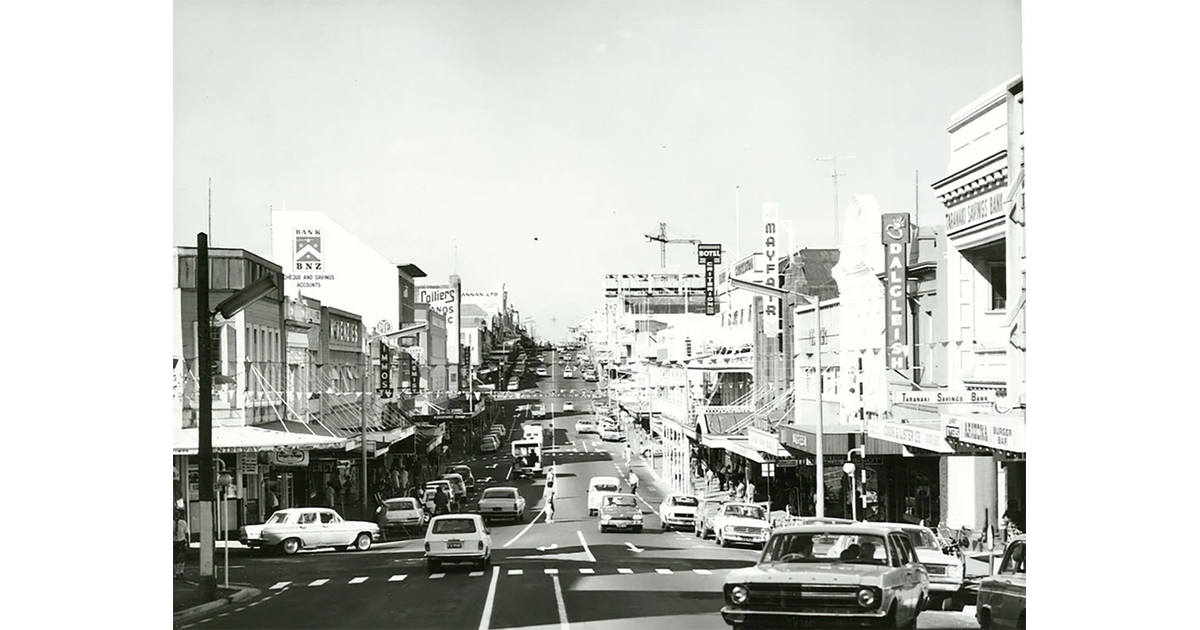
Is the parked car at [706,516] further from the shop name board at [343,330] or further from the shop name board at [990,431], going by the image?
the shop name board at [343,330]

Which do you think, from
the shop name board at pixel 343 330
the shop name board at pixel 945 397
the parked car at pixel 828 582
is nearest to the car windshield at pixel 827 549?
the parked car at pixel 828 582

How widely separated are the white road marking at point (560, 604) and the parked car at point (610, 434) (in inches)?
74.0

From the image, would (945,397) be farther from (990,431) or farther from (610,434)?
(610,434)

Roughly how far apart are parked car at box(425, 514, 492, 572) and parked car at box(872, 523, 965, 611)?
4.02 meters

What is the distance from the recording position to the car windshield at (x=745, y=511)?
11.8m

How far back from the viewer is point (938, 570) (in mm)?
10477

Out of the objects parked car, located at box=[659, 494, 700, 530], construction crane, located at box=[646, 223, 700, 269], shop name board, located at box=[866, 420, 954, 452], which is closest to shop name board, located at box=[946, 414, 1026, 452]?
shop name board, located at box=[866, 420, 954, 452]

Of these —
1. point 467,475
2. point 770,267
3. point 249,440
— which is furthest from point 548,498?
point 770,267

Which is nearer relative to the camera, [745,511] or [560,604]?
[560,604]

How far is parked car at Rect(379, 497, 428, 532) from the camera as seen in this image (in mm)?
12078

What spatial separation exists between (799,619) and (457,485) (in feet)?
14.9

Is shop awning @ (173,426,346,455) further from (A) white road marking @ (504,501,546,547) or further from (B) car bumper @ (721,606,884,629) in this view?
(B) car bumper @ (721,606,884,629)
